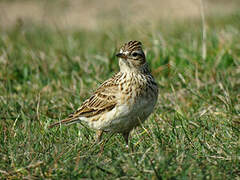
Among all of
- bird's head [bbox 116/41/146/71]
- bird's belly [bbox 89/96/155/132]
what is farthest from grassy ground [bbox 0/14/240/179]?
bird's head [bbox 116/41/146/71]

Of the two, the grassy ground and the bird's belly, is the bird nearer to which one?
the bird's belly

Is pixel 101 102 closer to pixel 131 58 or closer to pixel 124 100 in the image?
pixel 124 100

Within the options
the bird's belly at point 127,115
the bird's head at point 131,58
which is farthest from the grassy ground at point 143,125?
the bird's head at point 131,58

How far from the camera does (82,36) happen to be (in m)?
11.8

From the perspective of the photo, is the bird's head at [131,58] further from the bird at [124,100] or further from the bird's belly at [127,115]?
the bird's belly at [127,115]

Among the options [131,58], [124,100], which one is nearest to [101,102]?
[124,100]

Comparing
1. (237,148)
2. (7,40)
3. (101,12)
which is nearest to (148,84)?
(237,148)

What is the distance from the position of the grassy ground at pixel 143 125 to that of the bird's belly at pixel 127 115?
4.4 inches

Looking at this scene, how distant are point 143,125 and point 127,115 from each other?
59 centimetres

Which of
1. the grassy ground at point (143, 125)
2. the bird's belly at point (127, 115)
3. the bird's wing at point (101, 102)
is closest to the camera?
the grassy ground at point (143, 125)

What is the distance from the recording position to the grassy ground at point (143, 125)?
12.3 feet

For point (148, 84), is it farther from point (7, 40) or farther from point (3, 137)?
point (7, 40)

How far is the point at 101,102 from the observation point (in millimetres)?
5039

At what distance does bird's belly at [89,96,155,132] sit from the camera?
15.1 ft
